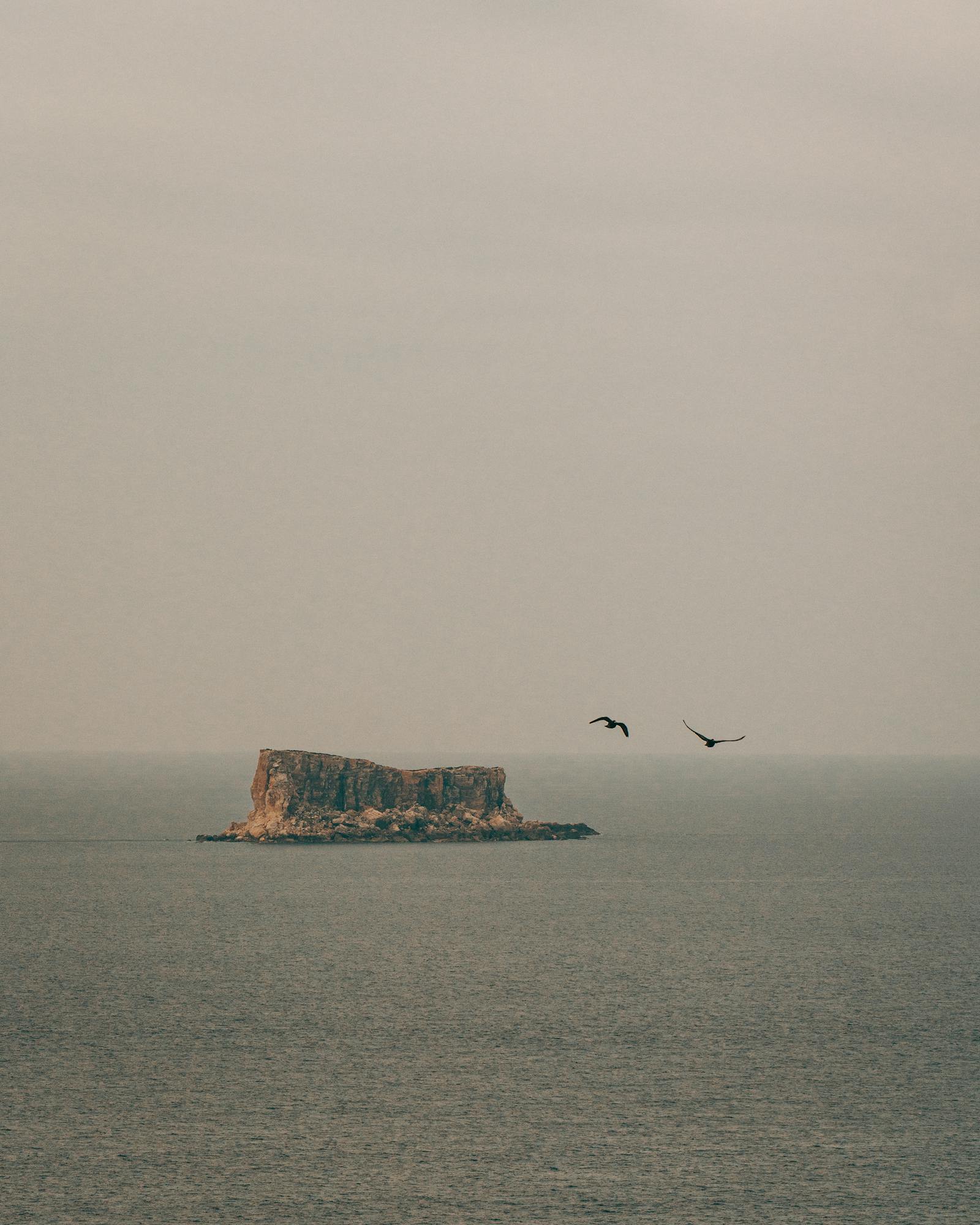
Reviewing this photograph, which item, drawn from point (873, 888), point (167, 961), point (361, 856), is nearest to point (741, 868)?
point (873, 888)

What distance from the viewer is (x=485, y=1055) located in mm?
67562

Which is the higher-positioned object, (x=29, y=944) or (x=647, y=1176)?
(x=29, y=944)

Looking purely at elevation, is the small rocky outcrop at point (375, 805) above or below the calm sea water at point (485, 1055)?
above

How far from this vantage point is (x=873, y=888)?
13450 cm

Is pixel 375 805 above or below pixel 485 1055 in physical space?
above

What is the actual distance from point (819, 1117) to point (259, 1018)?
31174mm

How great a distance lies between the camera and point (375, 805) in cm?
16338

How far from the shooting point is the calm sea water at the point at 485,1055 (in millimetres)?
50906

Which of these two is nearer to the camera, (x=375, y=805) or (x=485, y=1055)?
(x=485, y=1055)

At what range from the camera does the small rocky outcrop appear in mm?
158750

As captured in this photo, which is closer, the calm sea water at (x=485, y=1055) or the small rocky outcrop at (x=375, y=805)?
the calm sea water at (x=485, y=1055)

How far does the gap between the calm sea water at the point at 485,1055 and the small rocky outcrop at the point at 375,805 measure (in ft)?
102

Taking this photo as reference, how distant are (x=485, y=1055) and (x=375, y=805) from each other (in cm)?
9672

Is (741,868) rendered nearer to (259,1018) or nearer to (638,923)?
(638,923)
